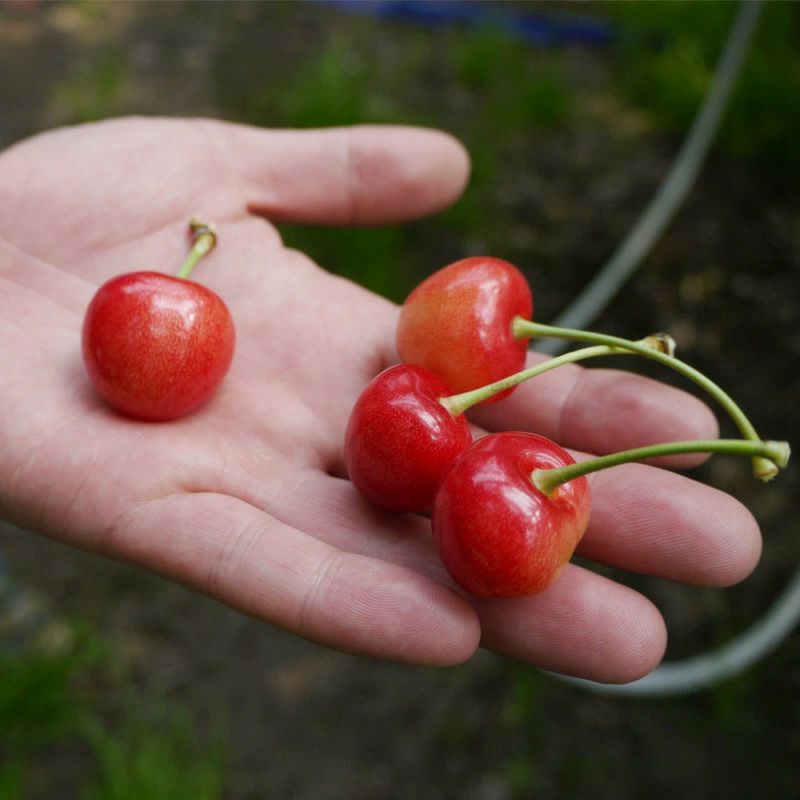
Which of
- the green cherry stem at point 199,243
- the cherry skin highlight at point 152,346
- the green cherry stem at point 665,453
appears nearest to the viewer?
the green cherry stem at point 665,453

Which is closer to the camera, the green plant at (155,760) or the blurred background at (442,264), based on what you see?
the green plant at (155,760)

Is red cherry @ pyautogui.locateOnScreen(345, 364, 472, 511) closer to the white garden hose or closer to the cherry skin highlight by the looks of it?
the cherry skin highlight

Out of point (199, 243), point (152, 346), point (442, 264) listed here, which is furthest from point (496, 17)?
point (152, 346)

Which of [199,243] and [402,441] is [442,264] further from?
[402,441]

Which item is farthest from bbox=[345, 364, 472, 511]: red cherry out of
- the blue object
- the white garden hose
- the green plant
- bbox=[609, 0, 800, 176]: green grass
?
the blue object

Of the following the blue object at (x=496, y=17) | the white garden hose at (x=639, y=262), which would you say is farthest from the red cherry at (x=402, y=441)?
the blue object at (x=496, y=17)

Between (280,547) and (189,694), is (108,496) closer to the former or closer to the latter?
(280,547)

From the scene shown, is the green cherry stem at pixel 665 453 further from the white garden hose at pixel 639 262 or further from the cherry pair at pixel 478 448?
the white garden hose at pixel 639 262
